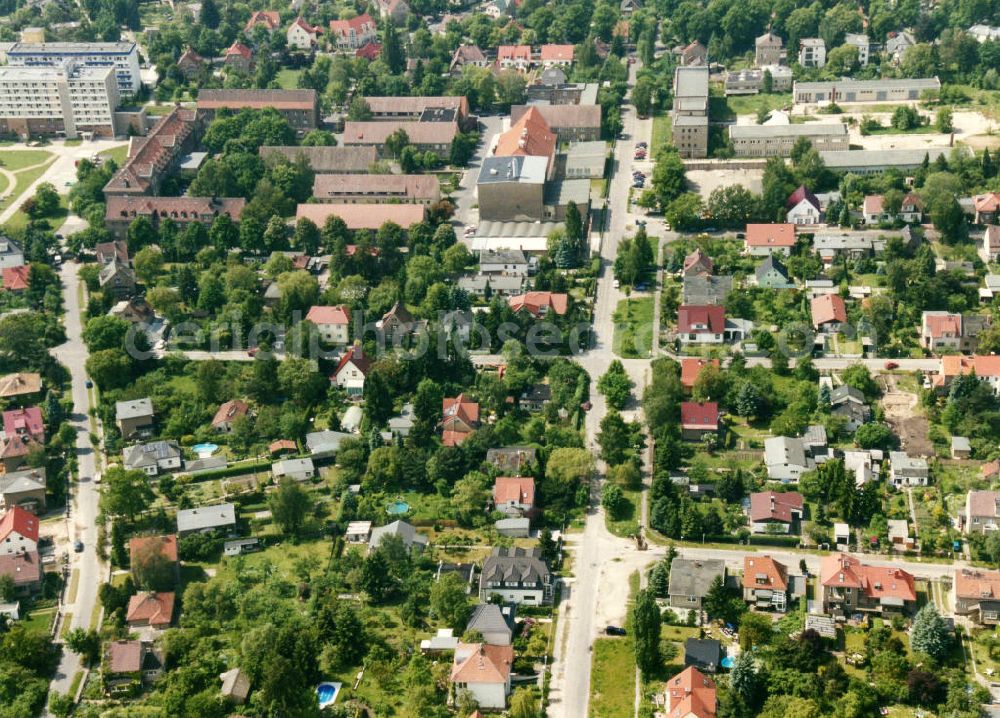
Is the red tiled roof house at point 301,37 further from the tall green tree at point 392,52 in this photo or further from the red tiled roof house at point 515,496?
the red tiled roof house at point 515,496

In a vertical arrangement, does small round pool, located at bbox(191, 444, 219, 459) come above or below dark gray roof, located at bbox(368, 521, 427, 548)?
above

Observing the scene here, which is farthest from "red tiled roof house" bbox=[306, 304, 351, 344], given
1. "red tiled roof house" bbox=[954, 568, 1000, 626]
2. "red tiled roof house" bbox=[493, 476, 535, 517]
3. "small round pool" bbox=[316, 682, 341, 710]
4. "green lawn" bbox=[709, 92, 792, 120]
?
"green lawn" bbox=[709, 92, 792, 120]

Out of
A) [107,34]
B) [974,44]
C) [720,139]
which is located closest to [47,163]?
[107,34]

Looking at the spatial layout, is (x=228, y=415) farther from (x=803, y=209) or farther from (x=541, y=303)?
(x=803, y=209)

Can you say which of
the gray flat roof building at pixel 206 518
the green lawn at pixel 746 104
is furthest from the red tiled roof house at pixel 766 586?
the green lawn at pixel 746 104

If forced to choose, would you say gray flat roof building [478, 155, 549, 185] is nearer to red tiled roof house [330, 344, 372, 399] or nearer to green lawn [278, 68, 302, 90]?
red tiled roof house [330, 344, 372, 399]
